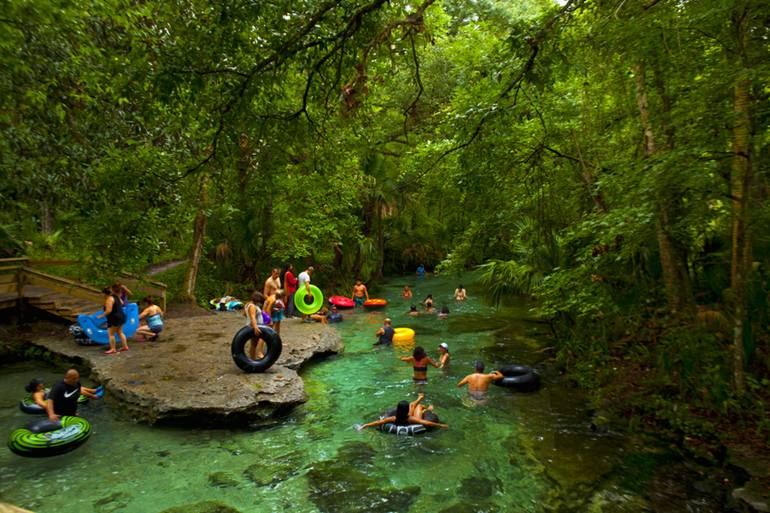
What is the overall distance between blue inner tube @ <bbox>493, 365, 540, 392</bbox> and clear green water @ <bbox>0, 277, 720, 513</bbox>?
8.5 inches

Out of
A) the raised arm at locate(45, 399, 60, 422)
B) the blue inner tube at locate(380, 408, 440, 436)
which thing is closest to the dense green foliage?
the raised arm at locate(45, 399, 60, 422)

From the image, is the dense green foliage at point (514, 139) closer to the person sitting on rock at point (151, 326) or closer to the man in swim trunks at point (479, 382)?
the man in swim trunks at point (479, 382)

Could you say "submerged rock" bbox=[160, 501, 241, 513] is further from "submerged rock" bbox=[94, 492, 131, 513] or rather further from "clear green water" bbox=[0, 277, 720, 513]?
"submerged rock" bbox=[94, 492, 131, 513]

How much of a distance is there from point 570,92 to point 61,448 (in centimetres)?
1217

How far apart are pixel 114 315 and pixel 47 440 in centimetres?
421

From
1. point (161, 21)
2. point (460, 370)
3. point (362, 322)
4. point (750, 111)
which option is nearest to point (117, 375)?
point (161, 21)

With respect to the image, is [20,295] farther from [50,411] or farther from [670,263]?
[670,263]

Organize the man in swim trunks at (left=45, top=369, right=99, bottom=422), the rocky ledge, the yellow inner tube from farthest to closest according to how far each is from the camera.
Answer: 1. the yellow inner tube
2. the rocky ledge
3. the man in swim trunks at (left=45, top=369, right=99, bottom=422)

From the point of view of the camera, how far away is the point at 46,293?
13711mm

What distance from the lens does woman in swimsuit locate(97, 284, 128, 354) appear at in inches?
421

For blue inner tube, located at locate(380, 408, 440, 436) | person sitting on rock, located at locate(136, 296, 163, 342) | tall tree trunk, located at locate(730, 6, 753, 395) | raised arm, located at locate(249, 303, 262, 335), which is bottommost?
blue inner tube, located at locate(380, 408, 440, 436)

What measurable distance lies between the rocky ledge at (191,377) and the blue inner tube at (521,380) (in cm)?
445

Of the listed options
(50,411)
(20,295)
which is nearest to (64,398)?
(50,411)

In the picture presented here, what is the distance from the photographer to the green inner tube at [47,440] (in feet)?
22.9
